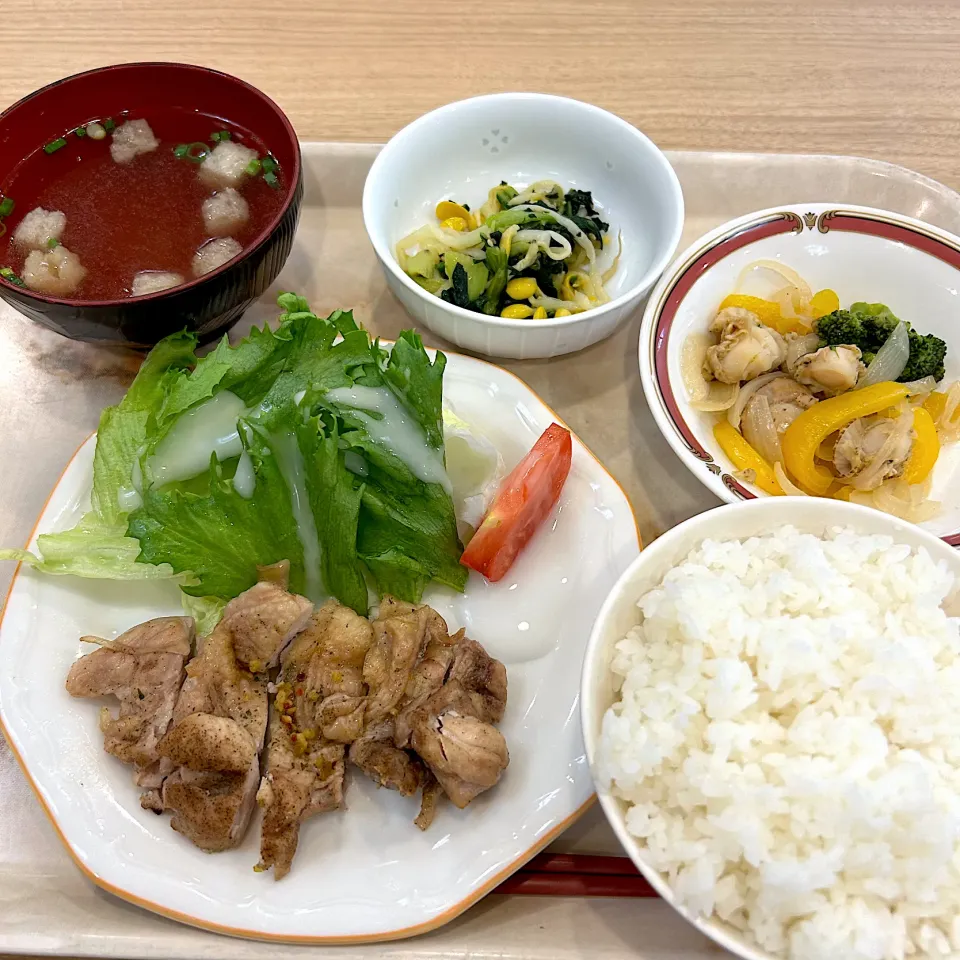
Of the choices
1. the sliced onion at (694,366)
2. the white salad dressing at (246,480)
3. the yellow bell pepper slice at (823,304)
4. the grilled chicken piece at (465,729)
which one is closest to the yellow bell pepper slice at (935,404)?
the yellow bell pepper slice at (823,304)

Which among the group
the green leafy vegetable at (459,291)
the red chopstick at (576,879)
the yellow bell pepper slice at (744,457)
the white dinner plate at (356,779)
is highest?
the green leafy vegetable at (459,291)

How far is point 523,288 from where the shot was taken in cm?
229

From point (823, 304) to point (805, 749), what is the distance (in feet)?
4.77

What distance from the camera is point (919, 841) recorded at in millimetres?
1292

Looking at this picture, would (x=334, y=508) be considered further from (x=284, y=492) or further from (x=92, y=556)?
(x=92, y=556)

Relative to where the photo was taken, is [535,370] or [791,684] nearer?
[791,684]

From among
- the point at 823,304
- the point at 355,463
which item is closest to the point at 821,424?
the point at 823,304

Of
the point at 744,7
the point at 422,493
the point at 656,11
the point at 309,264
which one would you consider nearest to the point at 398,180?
the point at 309,264

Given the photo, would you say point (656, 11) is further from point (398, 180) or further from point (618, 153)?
point (398, 180)

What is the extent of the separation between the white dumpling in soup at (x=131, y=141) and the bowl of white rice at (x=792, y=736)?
193cm

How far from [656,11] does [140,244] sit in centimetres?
249

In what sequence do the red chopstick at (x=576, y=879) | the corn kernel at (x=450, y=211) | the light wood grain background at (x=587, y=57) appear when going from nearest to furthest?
the red chopstick at (x=576, y=879), the corn kernel at (x=450, y=211), the light wood grain background at (x=587, y=57)

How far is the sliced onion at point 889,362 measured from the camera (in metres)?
2.11

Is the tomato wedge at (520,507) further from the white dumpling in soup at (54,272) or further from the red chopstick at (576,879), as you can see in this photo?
the white dumpling in soup at (54,272)
